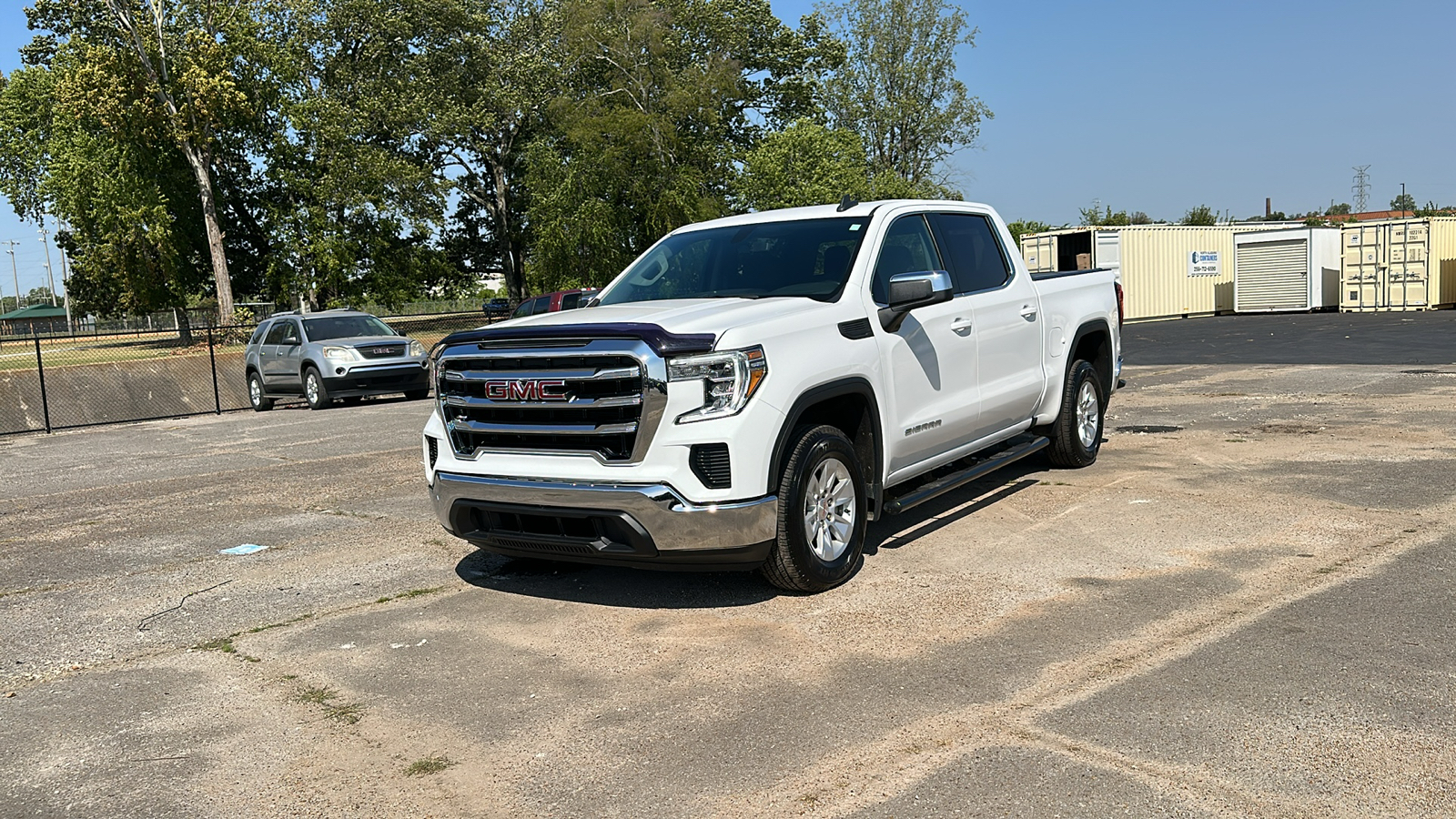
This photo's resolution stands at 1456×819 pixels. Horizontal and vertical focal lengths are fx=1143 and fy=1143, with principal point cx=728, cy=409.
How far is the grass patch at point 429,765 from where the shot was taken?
3785mm

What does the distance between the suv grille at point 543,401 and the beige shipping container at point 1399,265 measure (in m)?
38.6

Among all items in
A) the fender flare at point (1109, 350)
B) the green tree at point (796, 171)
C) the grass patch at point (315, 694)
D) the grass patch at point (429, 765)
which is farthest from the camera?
the green tree at point (796, 171)

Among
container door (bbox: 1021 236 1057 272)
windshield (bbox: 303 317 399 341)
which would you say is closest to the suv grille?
windshield (bbox: 303 317 399 341)

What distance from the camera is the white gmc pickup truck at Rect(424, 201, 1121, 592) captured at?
510 cm

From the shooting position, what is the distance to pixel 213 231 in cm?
4431

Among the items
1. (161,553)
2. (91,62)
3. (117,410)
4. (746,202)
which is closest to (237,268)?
(91,62)

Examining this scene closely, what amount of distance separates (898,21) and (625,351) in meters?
60.6

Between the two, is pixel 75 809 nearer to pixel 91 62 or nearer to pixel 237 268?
pixel 91 62

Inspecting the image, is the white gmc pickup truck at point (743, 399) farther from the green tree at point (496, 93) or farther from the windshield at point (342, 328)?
the green tree at point (496, 93)

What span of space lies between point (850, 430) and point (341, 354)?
15.1 m

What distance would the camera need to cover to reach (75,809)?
11.8 feet

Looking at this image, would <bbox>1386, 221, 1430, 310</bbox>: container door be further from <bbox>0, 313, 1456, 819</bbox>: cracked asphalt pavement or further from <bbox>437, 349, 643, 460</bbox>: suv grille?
<bbox>437, 349, 643, 460</bbox>: suv grille

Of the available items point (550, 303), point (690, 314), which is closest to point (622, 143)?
point (550, 303)

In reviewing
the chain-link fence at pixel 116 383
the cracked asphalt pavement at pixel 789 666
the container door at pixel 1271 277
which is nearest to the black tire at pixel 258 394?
the chain-link fence at pixel 116 383
